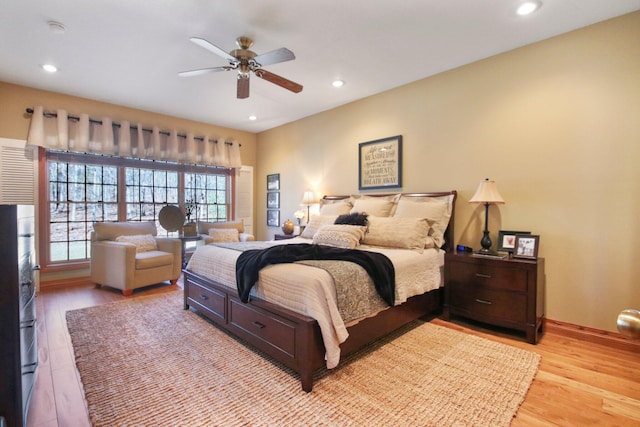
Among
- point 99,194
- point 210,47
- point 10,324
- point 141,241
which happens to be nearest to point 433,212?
point 210,47

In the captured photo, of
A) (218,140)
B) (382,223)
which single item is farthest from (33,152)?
(382,223)

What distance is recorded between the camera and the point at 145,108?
4.95 metres

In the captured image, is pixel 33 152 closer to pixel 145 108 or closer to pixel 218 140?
pixel 145 108

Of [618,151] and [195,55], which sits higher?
[195,55]

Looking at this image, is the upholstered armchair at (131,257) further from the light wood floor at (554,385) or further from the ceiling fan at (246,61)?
the ceiling fan at (246,61)

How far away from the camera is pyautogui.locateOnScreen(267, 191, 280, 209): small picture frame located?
238 inches

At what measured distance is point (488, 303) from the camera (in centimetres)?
283

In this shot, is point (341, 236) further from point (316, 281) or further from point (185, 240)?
point (185, 240)

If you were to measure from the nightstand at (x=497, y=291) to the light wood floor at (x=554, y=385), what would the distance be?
0.16m

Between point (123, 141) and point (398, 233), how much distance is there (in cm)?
442

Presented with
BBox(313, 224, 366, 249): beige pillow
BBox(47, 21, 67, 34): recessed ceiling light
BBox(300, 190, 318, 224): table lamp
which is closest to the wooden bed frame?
BBox(313, 224, 366, 249): beige pillow

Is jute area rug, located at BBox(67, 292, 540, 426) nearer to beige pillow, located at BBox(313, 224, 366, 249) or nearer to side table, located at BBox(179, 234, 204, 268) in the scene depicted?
beige pillow, located at BBox(313, 224, 366, 249)

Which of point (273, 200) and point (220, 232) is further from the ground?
point (273, 200)

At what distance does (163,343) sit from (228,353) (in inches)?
24.2
